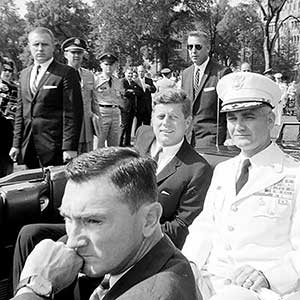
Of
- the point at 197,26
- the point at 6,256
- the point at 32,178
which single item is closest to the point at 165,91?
the point at 32,178

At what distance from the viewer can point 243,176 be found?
265 cm

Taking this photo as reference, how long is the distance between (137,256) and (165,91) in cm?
193

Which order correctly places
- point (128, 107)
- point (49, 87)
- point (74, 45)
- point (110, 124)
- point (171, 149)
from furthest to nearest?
point (128, 107) < point (110, 124) < point (74, 45) < point (49, 87) < point (171, 149)

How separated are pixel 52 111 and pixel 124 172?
347 centimetres

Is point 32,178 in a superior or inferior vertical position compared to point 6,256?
superior

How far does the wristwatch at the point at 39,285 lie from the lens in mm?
1415

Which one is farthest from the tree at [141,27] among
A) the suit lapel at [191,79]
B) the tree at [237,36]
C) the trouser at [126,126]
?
the suit lapel at [191,79]

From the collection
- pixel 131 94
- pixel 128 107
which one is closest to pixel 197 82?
pixel 128 107

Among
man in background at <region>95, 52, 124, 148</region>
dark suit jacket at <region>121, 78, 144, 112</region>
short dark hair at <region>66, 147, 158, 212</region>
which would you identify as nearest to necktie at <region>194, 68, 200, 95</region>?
man in background at <region>95, 52, 124, 148</region>

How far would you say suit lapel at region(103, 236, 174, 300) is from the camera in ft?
4.48

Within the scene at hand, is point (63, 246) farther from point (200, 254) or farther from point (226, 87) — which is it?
point (226, 87)

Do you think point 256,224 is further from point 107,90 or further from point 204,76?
point 107,90

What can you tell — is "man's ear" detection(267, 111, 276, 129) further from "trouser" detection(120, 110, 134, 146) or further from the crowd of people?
"trouser" detection(120, 110, 134, 146)

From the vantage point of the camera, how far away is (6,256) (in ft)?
10.2
